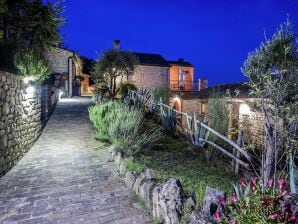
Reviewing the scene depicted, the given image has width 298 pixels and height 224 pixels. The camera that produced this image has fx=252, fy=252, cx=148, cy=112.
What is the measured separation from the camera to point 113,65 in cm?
1884

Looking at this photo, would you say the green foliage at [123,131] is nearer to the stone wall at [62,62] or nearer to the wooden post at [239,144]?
the wooden post at [239,144]

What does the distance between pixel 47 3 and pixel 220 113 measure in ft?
26.8

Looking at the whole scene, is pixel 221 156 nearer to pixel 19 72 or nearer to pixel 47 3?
pixel 19 72

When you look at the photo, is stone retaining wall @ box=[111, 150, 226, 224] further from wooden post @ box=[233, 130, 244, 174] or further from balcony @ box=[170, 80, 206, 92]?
balcony @ box=[170, 80, 206, 92]

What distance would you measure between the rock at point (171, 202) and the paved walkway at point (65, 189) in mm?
399

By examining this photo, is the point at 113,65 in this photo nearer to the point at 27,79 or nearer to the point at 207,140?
the point at 27,79

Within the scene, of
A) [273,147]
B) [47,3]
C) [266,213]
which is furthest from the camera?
[47,3]

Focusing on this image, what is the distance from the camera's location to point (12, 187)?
445 centimetres

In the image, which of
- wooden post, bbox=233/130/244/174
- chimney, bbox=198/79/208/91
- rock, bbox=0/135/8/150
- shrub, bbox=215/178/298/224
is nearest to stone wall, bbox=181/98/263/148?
wooden post, bbox=233/130/244/174

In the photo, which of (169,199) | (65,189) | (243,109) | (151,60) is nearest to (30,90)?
(65,189)

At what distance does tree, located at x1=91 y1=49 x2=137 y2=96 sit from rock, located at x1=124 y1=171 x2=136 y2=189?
1445cm

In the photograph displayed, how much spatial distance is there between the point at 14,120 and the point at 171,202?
433 centimetres

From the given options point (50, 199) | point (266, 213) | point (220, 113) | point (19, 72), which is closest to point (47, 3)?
point (19, 72)

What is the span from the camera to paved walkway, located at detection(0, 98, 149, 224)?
11.4ft
